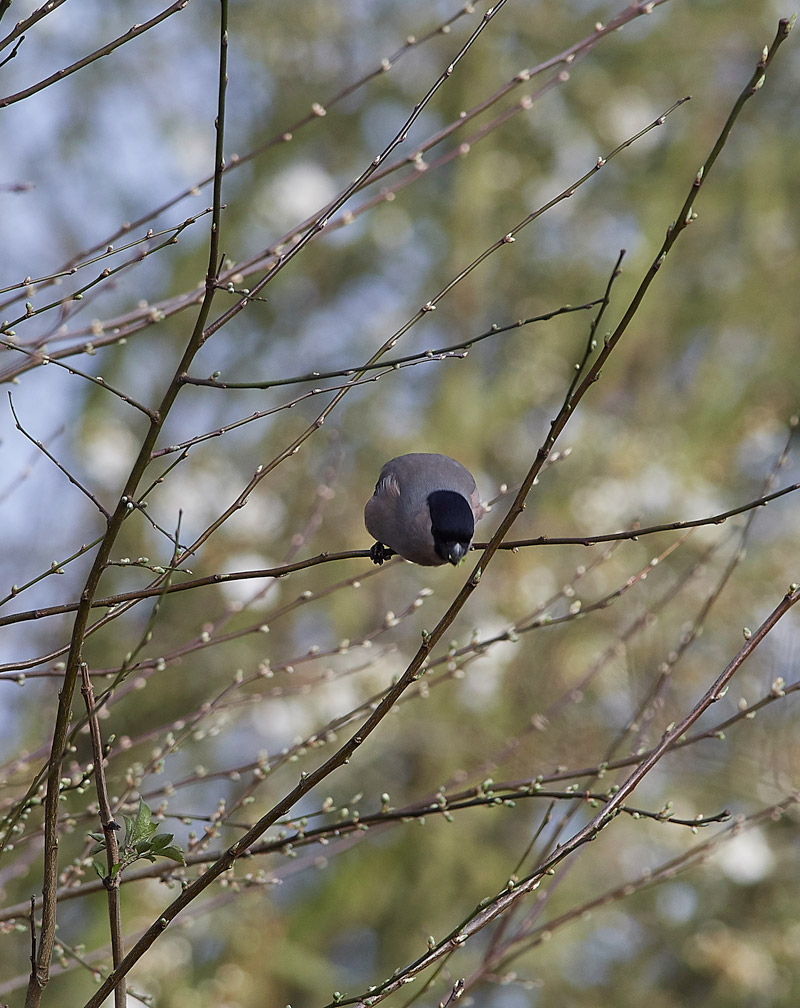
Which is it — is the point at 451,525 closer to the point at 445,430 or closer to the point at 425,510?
the point at 425,510

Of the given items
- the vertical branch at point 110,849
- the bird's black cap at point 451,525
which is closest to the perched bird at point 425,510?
the bird's black cap at point 451,525

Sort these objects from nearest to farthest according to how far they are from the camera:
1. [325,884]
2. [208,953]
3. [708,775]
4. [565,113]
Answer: [708,775] → [208,953] → [325,884] → [565,113]

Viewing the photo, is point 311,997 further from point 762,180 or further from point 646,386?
point 762,180

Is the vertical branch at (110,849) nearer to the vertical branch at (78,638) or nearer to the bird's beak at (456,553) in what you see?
the vertical branch at (78,638)

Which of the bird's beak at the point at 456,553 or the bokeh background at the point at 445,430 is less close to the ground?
the bokeh background at the point at 445,430

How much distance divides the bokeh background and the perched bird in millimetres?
1986

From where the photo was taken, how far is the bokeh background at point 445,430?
5281 mm

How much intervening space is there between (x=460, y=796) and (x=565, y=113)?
223 inches

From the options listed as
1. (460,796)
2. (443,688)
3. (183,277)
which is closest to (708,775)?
(443,688)

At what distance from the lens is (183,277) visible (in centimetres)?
604

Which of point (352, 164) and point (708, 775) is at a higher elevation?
point (352, 164)

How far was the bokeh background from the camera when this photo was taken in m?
5.28

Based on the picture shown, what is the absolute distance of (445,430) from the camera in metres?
6.07

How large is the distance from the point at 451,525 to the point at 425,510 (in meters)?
0.13
